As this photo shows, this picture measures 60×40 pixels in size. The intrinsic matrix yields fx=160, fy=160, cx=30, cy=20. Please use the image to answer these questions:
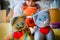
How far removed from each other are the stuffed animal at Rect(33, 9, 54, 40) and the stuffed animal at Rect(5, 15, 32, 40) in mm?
57

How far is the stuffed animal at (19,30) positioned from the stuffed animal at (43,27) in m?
0.06

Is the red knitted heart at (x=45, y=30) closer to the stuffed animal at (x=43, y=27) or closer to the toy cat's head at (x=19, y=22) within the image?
the stuffed animal at (x=43, y=27)

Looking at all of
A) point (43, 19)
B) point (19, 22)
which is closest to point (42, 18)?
point (43, 19)

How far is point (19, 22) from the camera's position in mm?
1002

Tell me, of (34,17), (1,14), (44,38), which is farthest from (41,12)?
(1,14)

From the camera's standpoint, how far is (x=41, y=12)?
1011 millimetres

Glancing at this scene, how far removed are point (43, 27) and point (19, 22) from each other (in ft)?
0.50

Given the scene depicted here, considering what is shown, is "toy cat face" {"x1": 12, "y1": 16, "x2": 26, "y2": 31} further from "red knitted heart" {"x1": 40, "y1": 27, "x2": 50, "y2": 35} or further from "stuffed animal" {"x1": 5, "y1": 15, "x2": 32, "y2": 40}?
"red knitted heart" {"x1": 40, "y1": 27, "x2": 50, "y2": 35}

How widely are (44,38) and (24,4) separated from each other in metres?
0.26

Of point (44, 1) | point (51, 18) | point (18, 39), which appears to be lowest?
point (18, 39)

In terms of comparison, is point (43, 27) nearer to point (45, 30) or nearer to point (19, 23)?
point (45, 30)

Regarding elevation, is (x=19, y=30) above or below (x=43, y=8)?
below

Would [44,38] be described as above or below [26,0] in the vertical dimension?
below

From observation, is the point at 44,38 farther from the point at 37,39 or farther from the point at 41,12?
the point at 41,12
